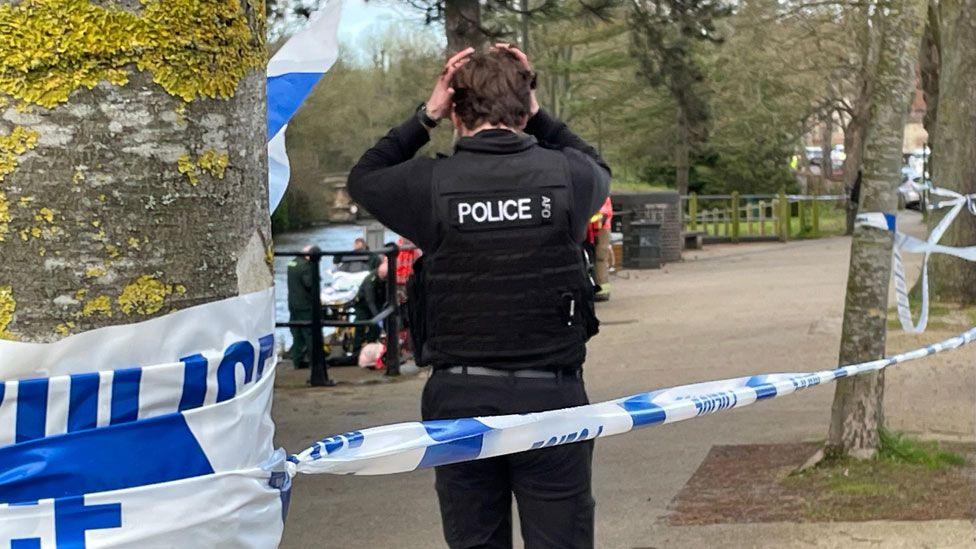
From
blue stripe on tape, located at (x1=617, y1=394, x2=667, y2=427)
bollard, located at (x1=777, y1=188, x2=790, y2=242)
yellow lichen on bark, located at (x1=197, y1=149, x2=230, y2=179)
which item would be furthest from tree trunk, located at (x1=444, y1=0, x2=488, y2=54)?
bollard, located at (x1=777, y1=188, x2=790, y2=242)

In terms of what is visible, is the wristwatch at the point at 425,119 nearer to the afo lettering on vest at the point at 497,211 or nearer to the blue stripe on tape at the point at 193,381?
the afo lettering on vest at the point at 497,211

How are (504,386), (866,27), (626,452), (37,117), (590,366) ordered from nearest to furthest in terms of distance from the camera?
(37,117) → (504,386) → (626,452) → (590,366) → (866,27)

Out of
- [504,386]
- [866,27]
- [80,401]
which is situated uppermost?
[866,27]

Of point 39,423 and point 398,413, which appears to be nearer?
point 39,423

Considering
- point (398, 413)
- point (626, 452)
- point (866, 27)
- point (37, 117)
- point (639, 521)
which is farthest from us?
point (866, 27)

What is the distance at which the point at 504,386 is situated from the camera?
3301 mm

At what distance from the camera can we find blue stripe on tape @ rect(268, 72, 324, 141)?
3643 mm

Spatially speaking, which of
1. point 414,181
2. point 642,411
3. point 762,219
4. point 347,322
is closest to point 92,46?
point 414,181

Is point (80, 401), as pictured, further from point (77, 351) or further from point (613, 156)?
point (613, 156)

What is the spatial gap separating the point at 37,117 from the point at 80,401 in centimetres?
43

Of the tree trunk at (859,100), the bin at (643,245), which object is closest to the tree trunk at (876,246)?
the tree trunk at (859,100)

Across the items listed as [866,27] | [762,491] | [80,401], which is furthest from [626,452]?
[866,27]

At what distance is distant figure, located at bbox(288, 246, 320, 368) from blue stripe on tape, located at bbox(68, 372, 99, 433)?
10.4m

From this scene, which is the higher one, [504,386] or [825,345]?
[504,386]
